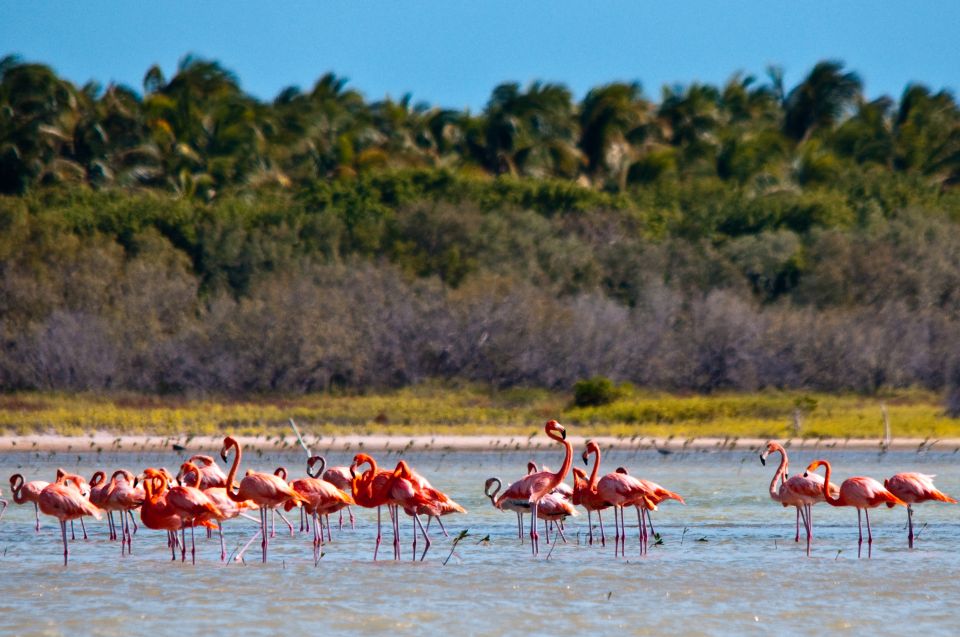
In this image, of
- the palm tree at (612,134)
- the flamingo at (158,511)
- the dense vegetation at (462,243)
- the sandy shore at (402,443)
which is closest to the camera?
the flamingo at (158,511)

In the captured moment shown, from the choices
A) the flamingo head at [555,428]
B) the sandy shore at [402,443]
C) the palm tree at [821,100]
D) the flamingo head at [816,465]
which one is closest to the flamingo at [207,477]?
the flamingo head at [555,428]

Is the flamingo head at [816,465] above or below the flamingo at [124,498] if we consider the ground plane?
above

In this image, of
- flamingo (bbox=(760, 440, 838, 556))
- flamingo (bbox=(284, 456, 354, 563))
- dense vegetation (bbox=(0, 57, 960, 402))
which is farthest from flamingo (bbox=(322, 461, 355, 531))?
dense vegetation (bbox=(0, 57, 960, 402))

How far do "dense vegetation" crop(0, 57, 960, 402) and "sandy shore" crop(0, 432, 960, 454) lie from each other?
8.19 metres

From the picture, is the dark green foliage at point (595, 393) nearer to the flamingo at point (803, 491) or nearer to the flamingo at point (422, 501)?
the flamingo at point (803, 491)

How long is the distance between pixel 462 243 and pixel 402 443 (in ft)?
50.5

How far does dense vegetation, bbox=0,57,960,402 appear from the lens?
120ft

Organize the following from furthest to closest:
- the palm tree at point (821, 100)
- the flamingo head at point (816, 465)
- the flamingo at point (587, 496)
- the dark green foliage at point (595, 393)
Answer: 1. the palm tree at point (821, 100)
2. the dark green foliage at point (595, 393)
3. the flamingo at point (587, 496)
4. the flamingo head at point (816, 465)

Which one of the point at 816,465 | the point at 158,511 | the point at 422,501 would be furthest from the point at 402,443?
the point at 158,511

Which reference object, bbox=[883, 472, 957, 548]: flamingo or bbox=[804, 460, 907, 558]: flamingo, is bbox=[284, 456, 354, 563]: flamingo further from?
bbox=[883, 472, 957, 548]: flamingo

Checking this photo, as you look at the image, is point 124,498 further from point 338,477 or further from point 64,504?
point 338,477

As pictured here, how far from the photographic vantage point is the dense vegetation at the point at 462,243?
36.6m

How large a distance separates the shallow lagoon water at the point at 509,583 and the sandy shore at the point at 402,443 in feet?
32.0

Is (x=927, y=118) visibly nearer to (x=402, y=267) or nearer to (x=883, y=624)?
(x=402, y=267)
